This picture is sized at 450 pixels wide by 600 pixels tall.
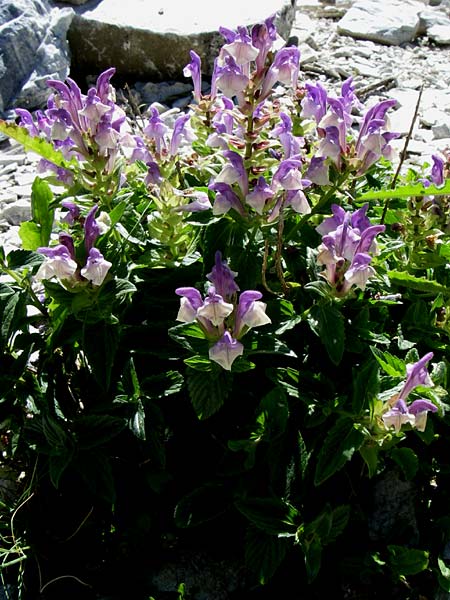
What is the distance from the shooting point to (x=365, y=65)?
4891mm

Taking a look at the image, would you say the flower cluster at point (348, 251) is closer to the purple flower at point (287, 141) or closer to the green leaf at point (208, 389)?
the purple flower at point (287, 141)

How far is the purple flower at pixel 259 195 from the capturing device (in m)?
1.55

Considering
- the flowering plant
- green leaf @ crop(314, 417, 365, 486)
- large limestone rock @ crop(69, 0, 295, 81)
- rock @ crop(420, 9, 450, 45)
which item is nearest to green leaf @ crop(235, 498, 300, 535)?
the flowering plant

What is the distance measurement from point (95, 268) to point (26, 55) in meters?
3.16

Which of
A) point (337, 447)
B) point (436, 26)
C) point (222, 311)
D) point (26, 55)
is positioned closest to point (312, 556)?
point (337, 447)

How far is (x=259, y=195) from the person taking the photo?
5.10 feet

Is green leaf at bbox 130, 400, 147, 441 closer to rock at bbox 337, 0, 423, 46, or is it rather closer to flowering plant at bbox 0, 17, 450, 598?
flowering plant at bbox 0, 17, 450, 598

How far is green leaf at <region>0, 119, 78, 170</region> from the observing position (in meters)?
1.74

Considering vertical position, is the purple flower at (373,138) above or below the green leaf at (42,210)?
above

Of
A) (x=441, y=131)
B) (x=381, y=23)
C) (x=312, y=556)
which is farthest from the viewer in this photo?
(x=381, y=23)

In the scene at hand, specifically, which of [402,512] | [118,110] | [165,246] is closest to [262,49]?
[118,110]

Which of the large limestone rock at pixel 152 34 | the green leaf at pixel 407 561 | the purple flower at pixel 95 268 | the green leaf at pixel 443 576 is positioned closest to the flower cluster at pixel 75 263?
the purple flower at pixel 95 268

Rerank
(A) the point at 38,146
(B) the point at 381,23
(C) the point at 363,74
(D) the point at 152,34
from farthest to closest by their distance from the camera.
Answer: (B) the point at 381,23, (C) the point at 363,74, (D) the point at 152,34, (A) the point at 38,146

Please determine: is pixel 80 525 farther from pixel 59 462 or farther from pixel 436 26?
pixel 436 26
